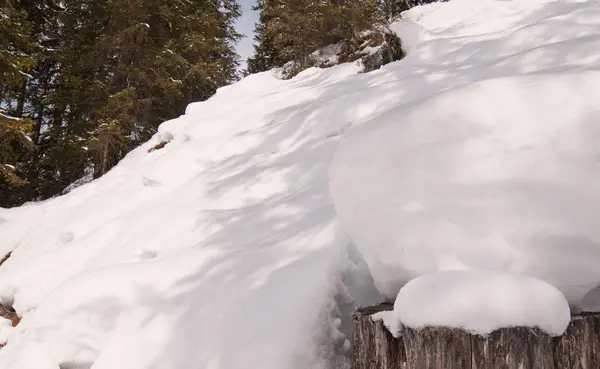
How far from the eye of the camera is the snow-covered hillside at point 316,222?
183cm

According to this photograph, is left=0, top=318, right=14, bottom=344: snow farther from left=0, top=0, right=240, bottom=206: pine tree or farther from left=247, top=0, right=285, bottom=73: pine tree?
left=247, top=0, right=285, bottom=73: pine tree

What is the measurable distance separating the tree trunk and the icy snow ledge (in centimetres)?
4

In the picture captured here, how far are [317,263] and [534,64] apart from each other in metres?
3.20

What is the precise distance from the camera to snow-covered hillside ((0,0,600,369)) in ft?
6.00

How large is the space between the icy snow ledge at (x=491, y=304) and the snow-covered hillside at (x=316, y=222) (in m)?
0.20

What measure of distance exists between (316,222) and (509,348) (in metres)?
2.08

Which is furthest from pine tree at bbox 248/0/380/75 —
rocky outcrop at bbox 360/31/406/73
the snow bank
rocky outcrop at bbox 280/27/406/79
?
the snow bank

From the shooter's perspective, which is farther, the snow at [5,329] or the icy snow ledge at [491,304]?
the snow at [5,329]

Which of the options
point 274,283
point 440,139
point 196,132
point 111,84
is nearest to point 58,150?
point 111,84

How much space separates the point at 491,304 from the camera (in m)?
1.53

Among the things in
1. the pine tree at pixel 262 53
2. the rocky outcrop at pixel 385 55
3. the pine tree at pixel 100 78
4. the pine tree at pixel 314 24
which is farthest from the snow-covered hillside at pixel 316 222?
the pine tree at pixel 262 53

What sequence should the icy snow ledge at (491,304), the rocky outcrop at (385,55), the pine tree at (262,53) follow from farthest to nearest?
the pine tree at (262,53)
the rocky outcrop at (385,55)
the icy snow ledge at (491,304)

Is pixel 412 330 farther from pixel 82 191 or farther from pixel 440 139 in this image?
pixel 82 191

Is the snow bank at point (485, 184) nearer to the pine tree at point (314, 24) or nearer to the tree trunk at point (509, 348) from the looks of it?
the tree trunk at point (509, 348)
